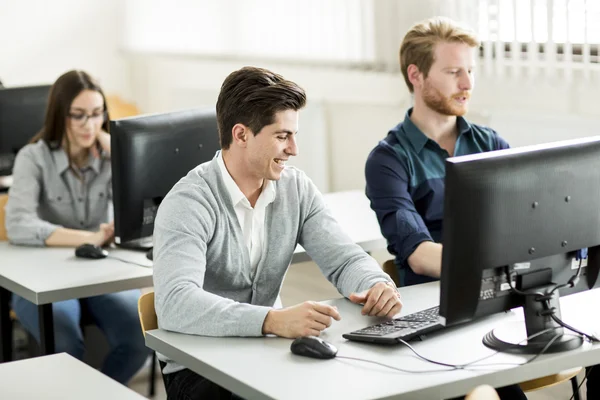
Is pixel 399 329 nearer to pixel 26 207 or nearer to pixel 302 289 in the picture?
pixel 26 207

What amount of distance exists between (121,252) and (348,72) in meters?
2.06

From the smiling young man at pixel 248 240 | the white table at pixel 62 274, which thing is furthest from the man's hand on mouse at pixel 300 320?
the white table at pixel 62 274

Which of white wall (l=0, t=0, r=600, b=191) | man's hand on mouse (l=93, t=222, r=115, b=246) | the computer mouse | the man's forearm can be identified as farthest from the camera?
white wall (l=0, t=0, r=600, b=191)

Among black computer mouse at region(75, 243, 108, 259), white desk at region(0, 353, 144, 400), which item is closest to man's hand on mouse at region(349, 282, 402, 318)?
white desk at region(0, 353, 144, 400)

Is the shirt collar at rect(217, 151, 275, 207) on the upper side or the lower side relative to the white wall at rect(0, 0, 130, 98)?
lower

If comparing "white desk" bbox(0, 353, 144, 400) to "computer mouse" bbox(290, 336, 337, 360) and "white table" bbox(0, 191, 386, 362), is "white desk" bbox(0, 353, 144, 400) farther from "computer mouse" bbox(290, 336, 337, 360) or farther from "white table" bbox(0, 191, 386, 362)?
"white table" bbox(0, 191, 386, 362)

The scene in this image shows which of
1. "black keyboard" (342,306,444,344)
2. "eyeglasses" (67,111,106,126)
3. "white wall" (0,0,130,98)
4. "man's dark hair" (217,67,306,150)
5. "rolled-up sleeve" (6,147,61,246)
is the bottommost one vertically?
"black keyboard" (342,306,444,344)

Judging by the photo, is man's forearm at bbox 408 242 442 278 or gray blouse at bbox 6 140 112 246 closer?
man's forearm at bbox 408 242 442 278

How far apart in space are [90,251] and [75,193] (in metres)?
0.47

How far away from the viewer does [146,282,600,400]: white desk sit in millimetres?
1787

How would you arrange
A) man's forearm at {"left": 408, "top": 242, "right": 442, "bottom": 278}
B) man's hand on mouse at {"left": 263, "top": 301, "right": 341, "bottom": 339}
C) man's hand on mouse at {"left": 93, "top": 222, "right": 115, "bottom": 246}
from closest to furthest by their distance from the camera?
man's hand on mouse at {"left": 263, "top": 301, "right": 341, "bottom": 339} → man's forearm at {"left": 408, "top": 242, "right": 442, "bottom": 278} → man's hand on mouse at {"left": 93, "top": 222, "right": 115, "bottom": 246}

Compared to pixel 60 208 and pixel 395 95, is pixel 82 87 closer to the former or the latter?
pixel 60 208

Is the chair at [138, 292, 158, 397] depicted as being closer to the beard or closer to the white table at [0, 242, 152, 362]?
the white table at [0, 242, 152, 362]

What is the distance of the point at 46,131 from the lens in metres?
3.43
